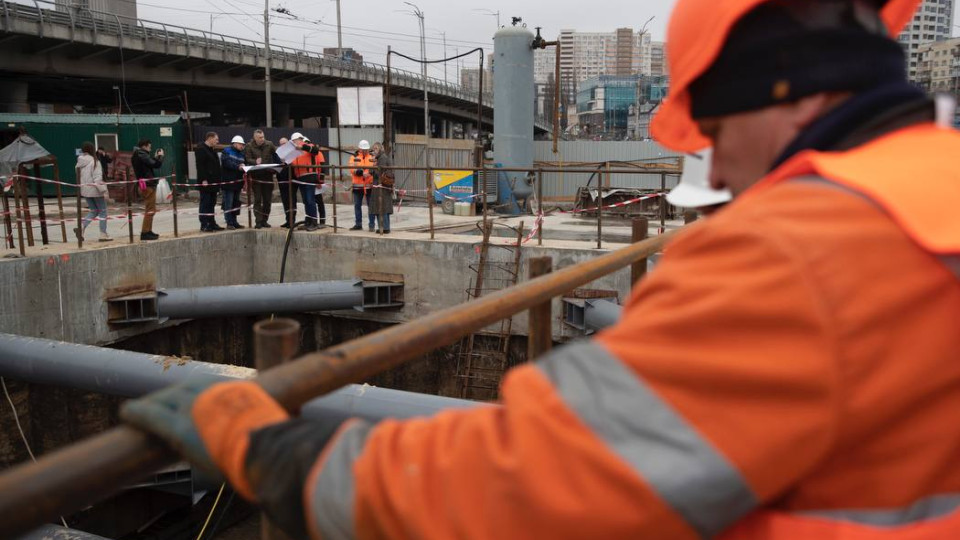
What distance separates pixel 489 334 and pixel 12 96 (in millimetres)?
31330

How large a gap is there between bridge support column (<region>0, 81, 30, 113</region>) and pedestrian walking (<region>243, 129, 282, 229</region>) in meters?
26.3

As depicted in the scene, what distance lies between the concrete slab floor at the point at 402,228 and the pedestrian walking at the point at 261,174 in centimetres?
37

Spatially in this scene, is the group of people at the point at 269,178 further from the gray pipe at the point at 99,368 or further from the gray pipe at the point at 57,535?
the gray pipe at the point at 57,535

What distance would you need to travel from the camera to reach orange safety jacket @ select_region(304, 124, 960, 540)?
845 mm

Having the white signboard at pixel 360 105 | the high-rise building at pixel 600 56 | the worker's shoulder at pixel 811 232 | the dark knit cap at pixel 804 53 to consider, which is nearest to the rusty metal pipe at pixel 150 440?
the worker's shoulder at pixel 811 232

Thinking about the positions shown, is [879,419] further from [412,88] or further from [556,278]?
[412,88]

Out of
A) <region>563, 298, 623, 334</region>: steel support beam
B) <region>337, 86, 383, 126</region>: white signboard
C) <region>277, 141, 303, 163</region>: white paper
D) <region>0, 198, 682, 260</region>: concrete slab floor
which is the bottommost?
<region>563, 298, 623, 334</region>: steel support beam

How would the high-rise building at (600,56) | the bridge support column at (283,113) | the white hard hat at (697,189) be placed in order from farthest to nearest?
the high-rise building at (600,56) < the bridge support column at (283,113) < the white hard hat at (697,189)

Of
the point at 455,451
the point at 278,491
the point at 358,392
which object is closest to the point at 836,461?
the point at 455,451

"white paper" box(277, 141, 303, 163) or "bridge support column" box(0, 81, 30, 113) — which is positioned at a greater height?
"bridge support column" box(0, 81, 30, 113)

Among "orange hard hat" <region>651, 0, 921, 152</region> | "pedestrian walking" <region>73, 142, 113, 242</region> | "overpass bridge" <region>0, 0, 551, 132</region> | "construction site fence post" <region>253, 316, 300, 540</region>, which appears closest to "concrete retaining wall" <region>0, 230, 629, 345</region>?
"pedestrian walking" <region>73, 142, 113, 242</region>

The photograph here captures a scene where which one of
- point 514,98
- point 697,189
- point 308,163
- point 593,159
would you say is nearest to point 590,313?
point 308,163

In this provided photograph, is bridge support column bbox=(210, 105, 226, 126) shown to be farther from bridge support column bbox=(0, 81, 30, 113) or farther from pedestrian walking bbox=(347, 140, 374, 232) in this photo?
pedestrian walking bbox=(347, 140, 374, 232)

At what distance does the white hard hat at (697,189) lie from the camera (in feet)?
5.82
